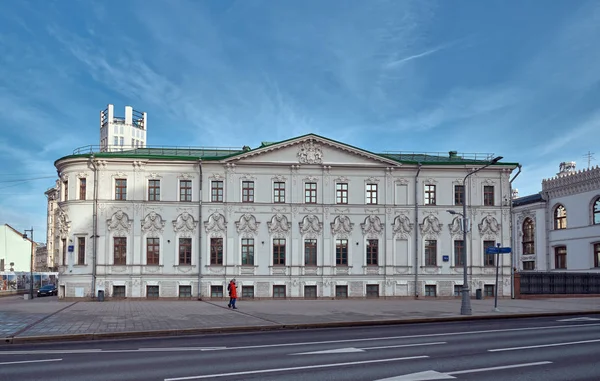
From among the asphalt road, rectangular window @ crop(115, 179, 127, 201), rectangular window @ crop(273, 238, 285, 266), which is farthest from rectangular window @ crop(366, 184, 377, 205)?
the asphalt road

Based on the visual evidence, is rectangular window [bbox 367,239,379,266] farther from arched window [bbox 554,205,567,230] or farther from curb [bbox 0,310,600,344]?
arched window [bbox 554,205,567,230]

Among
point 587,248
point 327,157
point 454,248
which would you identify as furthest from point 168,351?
point 587,248

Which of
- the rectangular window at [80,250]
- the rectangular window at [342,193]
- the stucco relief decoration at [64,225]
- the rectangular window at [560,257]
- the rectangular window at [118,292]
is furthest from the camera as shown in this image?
the rectangular window at [560,257]

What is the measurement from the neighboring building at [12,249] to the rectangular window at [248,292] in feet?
269

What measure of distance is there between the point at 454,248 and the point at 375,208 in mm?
7487

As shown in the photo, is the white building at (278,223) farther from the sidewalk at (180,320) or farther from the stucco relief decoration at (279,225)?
the sidewalk at (180,320)

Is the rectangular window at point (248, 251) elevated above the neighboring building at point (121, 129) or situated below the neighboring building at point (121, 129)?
below

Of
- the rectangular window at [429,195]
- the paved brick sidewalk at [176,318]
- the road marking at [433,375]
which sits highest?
the rectangular window at [429,195]

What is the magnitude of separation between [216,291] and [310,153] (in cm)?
1334

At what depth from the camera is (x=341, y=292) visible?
47.1 metres

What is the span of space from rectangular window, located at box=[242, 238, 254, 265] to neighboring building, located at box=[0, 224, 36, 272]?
81.9 meters

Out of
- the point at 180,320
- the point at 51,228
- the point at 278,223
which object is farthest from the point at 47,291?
the point at 51,228

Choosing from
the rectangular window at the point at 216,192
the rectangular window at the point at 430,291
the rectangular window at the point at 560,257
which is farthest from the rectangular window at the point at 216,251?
the rectangular window at the point at 560,257

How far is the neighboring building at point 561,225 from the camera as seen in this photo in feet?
202
